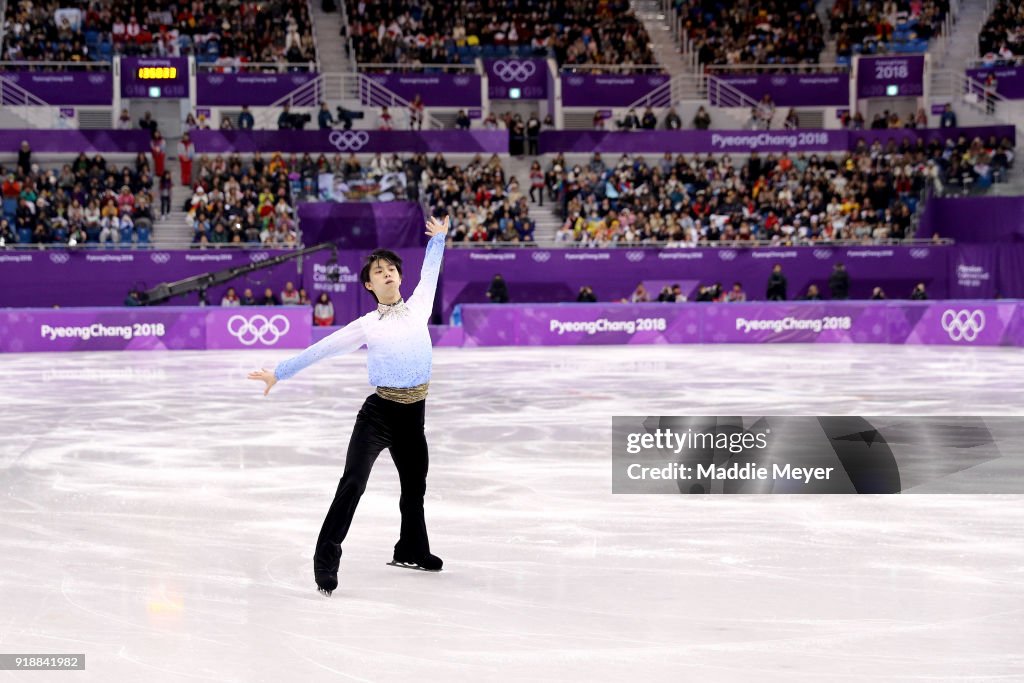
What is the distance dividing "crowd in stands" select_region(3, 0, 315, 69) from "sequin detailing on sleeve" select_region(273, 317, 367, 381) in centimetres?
Answer: 3183

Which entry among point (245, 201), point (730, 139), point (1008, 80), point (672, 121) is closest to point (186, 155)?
point (245, 201)

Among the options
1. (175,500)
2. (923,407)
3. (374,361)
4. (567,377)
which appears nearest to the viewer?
(374,361)

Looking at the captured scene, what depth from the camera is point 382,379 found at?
6590 millimetres

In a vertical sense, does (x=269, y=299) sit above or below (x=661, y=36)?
below

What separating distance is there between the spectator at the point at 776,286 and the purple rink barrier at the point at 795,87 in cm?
1051

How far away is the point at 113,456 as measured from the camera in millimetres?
11773

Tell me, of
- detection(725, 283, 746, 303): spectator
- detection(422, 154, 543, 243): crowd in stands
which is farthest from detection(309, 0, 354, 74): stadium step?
detection(725, 283, 746, 303): spectator

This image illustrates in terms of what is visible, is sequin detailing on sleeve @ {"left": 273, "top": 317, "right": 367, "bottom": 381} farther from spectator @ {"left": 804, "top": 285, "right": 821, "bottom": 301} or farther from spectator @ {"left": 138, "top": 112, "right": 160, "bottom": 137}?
spectator @ {"left": 138, "top": 112, "right": 160, "bottom": 137}

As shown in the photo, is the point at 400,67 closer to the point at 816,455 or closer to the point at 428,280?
the point at 816,455

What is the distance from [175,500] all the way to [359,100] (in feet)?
91.7

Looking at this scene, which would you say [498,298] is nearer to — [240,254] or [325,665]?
[240,254]

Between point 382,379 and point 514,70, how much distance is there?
107 feet

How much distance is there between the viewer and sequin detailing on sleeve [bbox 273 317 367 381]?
6422 millimetres

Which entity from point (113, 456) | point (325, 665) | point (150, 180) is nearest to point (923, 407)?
point (113, 456)
